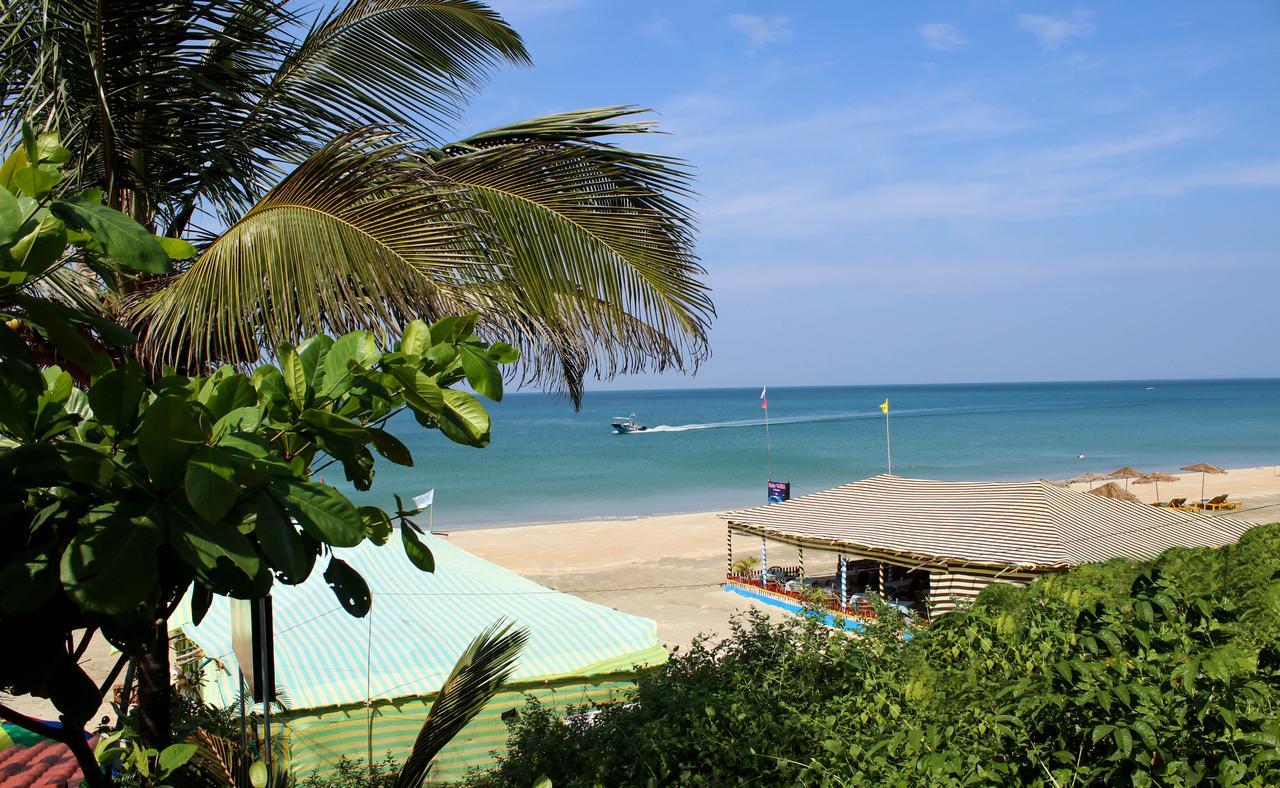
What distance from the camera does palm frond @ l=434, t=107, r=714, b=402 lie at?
143 inches

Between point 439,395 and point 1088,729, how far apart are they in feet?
5.69

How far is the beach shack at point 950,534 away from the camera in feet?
41.7

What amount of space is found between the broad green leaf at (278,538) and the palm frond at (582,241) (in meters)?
2.35

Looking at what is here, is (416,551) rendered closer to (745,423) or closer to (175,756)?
(175,756)

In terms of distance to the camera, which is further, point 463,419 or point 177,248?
point 177,248

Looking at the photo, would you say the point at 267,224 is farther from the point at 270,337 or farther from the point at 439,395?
the point at 439,395

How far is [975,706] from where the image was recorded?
2.69 meters

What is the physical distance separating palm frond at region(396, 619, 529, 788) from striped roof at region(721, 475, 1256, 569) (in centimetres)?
1025

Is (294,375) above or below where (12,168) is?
below

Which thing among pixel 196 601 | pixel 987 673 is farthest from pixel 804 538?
pixel 196 601

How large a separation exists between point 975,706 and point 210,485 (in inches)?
94.0

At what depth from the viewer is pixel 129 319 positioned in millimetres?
3494

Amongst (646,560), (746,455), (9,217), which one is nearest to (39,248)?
(9,217)

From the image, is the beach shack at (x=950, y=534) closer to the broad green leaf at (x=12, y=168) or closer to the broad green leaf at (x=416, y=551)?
the broad green leaf at (x=416, y=551)
